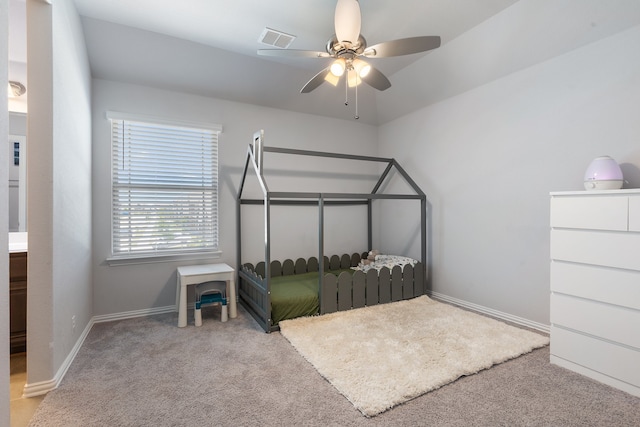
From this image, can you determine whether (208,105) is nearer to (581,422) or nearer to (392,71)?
(392,71)

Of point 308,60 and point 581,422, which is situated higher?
point 308,60

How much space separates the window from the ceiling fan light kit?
5.46ft

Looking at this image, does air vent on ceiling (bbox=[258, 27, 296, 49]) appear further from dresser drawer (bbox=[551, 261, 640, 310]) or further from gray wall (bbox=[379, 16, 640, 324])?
dresser drawer (bbox=[551, 261, 640, 310])

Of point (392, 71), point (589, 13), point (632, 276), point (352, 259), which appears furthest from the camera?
point (352, 259)

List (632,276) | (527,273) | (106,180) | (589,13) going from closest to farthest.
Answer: (632,276) → (589,13) → (527,273) → (106,180)

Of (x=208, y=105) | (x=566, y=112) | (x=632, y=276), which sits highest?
(x=208, y=105)

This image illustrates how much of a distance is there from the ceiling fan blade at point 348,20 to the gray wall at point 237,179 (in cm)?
204

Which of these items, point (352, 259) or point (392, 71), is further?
point (352, 259)

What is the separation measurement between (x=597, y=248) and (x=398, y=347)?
150cm

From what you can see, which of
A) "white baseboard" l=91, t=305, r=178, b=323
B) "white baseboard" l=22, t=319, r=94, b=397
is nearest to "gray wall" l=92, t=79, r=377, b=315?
"white baseboard" l=91, t=305, r=178, b=323

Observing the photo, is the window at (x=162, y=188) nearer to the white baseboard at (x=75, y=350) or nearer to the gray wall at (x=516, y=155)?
the white baseboard at (x=75, y=350)

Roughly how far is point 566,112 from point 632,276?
57.8 inches

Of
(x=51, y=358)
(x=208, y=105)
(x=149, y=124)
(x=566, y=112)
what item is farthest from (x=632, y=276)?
(x=149, y=124)

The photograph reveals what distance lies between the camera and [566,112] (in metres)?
2.55
